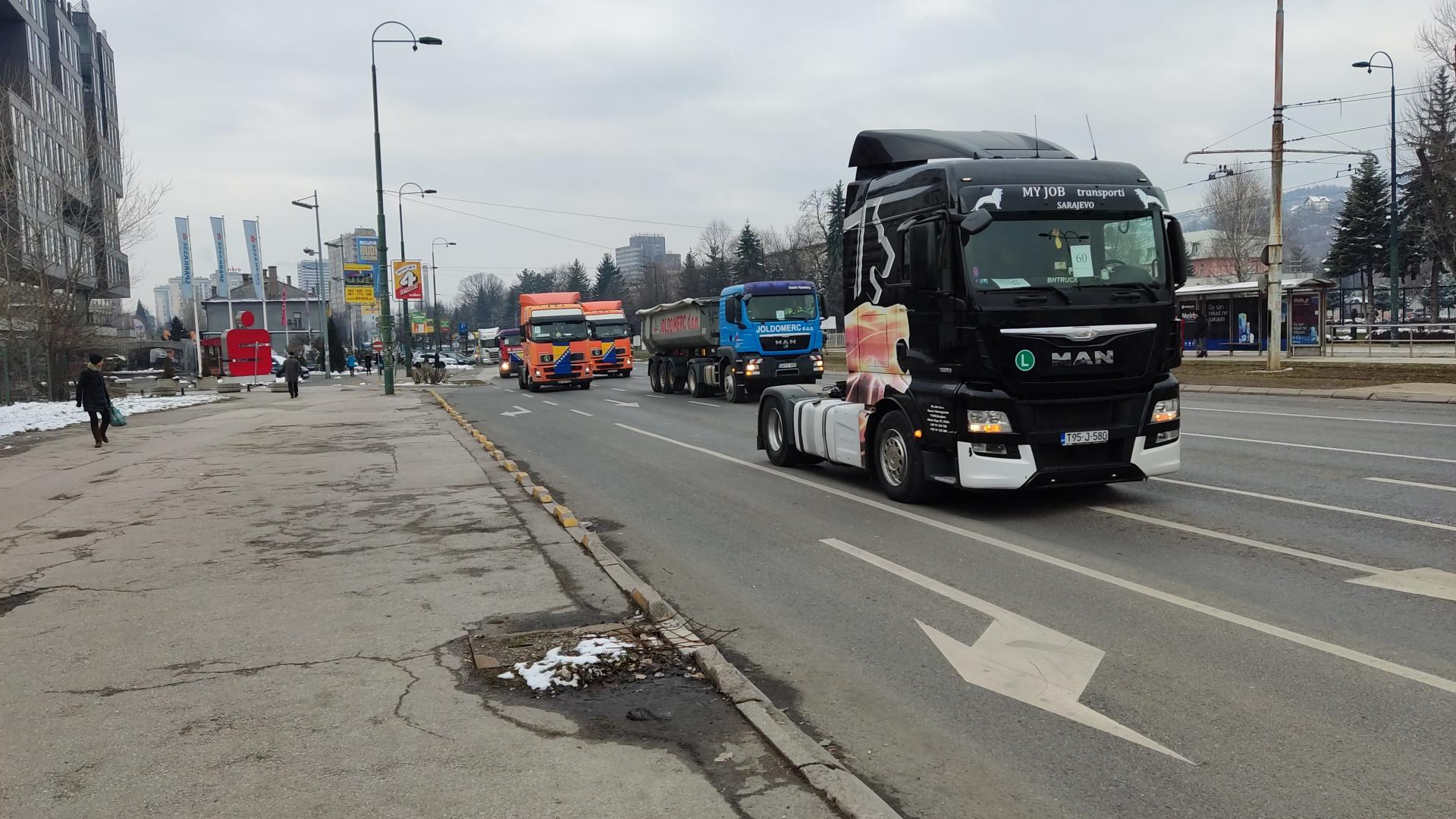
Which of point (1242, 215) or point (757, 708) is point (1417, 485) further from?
point (1242, 215)

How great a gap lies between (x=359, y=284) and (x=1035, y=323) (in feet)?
133

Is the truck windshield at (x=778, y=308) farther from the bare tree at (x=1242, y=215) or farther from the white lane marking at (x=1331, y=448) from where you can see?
the bare tree at (x=1242, y=215)

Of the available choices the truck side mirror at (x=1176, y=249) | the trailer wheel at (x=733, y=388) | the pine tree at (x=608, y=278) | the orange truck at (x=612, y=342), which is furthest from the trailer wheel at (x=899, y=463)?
the pine tree at (x=608, y=278)

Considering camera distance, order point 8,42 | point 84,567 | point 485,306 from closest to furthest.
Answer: point 84,567
point 8,42
point 485,306

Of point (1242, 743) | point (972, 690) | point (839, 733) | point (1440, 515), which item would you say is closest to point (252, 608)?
point (839, 733)

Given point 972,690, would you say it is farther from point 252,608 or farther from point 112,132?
point 112,132

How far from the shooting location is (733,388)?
26.2 meters

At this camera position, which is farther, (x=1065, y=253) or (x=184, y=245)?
(x=184, y=245)

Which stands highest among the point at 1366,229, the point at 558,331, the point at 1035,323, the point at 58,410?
the point at 1366,229

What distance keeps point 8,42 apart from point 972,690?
6978 cm

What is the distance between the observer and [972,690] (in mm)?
4840

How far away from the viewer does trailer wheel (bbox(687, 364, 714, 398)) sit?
28.7 meters

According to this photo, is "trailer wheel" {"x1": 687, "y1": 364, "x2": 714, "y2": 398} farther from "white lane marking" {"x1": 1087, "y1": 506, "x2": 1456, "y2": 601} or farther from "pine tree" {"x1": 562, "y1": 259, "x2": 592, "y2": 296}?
"pine tree" {"x1": 562, "y1": 259, "x2": 592, "y2": 296}

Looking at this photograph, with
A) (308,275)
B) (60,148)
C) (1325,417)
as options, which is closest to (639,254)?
(308,275)
